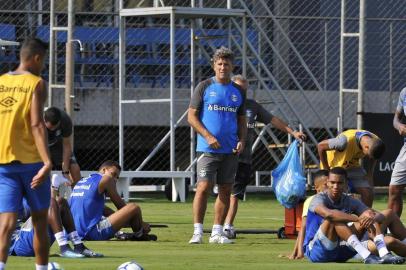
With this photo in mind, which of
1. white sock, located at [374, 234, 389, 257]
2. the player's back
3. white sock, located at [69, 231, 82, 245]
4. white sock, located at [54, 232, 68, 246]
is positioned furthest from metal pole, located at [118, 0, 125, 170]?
the player's back

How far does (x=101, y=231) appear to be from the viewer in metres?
14.6

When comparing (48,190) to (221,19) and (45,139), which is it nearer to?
(45,139)

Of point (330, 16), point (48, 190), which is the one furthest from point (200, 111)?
point (330, 16)

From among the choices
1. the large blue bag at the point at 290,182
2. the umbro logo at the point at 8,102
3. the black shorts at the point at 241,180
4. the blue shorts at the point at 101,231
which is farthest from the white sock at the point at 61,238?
the black shorts at the point at 241,180

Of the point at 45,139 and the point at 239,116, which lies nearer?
the point at 45,139

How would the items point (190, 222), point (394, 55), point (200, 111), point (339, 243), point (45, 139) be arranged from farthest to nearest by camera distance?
1. point (394, 55)
2. point (190, 222)
3. point (200, 111)
4. point (339, 243)
5. point (45, 139)

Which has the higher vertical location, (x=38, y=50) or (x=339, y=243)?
(x=38, y=50)

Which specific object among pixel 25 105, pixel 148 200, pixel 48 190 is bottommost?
pixel 148 200

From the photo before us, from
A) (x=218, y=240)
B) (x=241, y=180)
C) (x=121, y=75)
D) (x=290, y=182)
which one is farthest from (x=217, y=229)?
(x=121, y=75)

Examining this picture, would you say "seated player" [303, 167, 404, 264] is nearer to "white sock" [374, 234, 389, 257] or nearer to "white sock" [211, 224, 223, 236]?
"white sock" [374, 234, 389, 257]

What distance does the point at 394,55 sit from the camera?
26094mm

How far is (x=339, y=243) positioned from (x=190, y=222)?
6038 mm

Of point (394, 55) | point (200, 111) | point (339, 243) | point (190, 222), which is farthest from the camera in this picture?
point (394, 55)

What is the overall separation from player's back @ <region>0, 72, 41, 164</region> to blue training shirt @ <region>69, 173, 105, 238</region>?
163 inches
